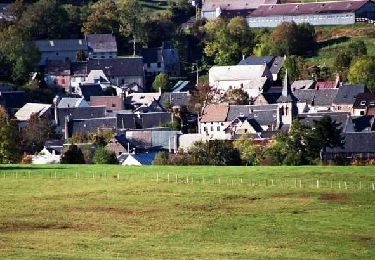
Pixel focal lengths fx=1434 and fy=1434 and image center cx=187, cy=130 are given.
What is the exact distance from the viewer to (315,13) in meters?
136

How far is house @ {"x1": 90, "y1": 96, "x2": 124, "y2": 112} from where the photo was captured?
362ft

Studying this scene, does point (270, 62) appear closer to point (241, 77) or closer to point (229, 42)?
point (241, 77)

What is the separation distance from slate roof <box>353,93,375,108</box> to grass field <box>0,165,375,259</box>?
38921mm

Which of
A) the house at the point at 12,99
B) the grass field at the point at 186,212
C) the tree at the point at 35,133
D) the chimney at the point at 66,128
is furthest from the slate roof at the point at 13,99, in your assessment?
the grass field at the point at 186,212

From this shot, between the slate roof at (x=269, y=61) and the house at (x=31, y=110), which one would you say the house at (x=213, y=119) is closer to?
the house at (x=31, y=110)

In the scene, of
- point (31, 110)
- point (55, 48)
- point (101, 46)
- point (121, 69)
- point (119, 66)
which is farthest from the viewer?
point (101, 46)

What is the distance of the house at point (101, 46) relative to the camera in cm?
12756

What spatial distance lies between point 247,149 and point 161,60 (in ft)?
149

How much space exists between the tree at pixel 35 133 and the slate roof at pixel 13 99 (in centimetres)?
1122

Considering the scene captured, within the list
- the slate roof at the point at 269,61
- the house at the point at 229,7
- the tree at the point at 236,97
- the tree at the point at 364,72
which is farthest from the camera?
the house at the point at 229,7

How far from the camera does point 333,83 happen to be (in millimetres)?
112000

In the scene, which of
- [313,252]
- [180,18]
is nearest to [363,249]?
[313,252]

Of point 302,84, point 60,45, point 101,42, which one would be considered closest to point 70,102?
point 60,45

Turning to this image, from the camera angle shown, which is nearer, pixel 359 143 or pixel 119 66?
pixel 359 143
